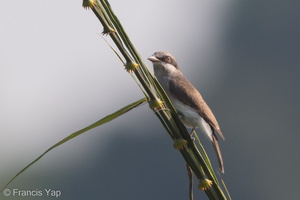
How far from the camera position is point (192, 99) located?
6.61 meters

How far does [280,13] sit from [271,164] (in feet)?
91.4

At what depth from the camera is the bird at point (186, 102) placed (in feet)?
21.1

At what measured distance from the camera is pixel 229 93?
69.4m

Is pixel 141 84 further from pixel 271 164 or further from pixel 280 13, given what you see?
pixel 280 13

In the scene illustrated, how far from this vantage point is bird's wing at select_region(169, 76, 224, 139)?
6.53 meters

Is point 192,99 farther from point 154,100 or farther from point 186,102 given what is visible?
point 154,100

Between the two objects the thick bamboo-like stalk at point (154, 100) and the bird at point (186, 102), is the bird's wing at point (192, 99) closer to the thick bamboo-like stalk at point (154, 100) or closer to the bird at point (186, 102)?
the bird at point (186, 102)

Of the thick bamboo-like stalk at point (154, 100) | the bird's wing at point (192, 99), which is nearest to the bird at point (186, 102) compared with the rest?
the bird's wing at point (192, 99)

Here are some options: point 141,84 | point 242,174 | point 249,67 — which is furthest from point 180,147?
point 249,67

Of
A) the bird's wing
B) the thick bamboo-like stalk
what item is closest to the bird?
the bird's wing

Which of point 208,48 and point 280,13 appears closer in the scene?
point 208,48

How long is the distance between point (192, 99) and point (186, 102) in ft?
0.21

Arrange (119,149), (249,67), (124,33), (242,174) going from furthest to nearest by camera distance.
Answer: (249,67) < (119,149) < (242,174) < (124,33)

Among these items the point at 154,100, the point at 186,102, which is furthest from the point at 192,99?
the point at 154,100
